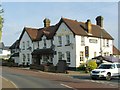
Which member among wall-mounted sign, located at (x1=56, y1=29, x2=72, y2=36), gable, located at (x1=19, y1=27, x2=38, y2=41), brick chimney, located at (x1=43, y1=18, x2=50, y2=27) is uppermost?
brick chimney, located at (x1=43, y1=18, x2=50, y2=27)

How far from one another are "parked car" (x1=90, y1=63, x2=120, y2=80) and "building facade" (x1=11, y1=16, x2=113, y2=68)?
16.4m

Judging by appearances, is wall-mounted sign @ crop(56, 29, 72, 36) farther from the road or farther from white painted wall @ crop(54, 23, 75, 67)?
the road

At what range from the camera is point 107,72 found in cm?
3222

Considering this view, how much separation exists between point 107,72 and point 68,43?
64.3ft

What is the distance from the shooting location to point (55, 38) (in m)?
Result: 53.8

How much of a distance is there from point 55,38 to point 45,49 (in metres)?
3.49

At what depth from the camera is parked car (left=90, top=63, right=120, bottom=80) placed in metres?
32.0

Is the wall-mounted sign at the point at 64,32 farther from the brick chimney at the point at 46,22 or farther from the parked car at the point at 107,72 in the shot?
the parked car at the point at 107,72

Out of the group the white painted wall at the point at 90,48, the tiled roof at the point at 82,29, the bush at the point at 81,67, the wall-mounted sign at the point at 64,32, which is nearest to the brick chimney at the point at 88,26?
the tiled roof at the point at 82,29

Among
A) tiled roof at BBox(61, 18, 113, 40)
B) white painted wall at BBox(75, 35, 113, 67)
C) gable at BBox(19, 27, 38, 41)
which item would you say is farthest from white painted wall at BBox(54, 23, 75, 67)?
gable at BBox(19, 27, 38, 41)

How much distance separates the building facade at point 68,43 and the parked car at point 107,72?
1644cm

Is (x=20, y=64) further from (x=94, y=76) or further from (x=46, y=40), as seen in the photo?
(x=94, y=76)

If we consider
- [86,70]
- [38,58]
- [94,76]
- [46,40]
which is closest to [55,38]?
[46,40]

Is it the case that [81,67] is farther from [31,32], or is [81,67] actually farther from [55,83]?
[55,83]
